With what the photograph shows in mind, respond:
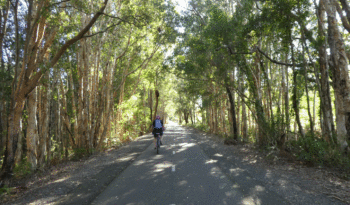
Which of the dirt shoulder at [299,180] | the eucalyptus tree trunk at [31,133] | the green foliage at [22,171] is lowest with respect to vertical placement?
the dirt shoulder at [299,180]

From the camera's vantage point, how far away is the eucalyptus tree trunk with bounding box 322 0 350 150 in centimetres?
792

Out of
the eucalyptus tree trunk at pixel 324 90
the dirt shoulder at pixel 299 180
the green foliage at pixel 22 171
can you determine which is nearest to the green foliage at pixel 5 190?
the green foliage at pixel 22 171

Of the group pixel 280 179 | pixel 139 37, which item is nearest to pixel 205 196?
pixel 280 179

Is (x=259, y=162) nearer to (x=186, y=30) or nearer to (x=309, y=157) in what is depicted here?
(x=309, y=157)

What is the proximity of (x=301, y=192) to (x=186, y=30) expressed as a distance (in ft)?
56.3

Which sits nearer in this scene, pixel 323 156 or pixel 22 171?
pixel 323 156

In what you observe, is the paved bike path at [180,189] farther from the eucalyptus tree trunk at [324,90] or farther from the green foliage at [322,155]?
the eucalyptus tree trunk at [324,90]

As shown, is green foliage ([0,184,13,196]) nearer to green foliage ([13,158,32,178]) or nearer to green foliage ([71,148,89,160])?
green foliage ([13,158,32,178])

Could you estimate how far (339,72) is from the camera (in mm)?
8148

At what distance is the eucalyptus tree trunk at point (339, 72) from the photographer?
792 cm

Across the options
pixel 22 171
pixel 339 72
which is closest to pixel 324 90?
pixel 339 72

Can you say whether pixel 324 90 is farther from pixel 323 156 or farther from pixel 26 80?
pixel 26 80

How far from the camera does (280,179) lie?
6332 millimetres

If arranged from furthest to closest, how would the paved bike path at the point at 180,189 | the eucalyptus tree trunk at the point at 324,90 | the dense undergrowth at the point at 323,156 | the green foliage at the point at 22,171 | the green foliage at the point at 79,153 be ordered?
the green foliage at the point at 79,153
the green foliage at the point at 22,171
the eucalyptus tree trunk at the point at 324,90
the dense undergrowth at the point at 323,156
the paved bike path at the point at 180,189
